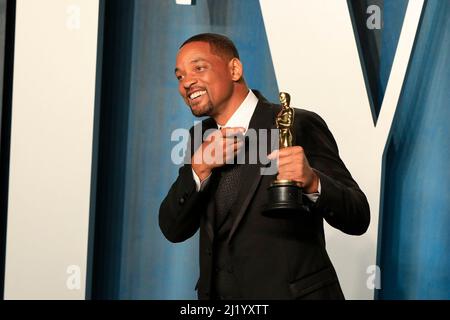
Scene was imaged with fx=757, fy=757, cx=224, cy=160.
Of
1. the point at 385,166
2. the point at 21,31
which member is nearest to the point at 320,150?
the point at 385,166

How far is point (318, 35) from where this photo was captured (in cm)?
312

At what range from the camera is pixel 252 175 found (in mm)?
2078

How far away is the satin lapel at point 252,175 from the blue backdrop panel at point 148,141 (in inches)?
40.3

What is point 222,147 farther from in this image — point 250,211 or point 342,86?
point 342,86

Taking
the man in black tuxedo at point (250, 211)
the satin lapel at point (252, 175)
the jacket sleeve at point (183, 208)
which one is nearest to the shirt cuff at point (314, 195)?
the man in black tuxedo at point (250, 211)

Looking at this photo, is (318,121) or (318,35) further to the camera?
(318,35)

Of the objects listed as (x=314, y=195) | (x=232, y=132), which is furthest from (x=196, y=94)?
(x=314, y=195)

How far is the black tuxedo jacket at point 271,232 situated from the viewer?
2004mm

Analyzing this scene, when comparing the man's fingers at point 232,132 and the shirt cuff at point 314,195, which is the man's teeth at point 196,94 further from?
the shirt cuff at point 314,195

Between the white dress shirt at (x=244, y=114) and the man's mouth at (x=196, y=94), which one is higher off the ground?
the man's mouth at (x=196, y=94)

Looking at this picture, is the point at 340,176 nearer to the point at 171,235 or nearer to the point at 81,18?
the point at 171,235


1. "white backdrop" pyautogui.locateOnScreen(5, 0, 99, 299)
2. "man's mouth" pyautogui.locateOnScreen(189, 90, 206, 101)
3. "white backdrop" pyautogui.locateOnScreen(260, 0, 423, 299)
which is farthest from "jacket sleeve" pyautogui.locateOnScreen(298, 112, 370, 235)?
"white backdrop" pyautogui.locateOnScreen(5, 0, 99, 299)

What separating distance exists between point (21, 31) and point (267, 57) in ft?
3.32

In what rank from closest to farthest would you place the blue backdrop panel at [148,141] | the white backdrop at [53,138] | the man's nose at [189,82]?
the man's nose at [189,82], the white backdrop at [53,138], the blue backdrop panel at [148,141]
